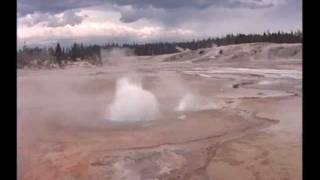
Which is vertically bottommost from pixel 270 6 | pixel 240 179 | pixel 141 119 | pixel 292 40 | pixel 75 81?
pixel 240 179

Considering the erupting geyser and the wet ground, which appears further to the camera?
the erupting geyser

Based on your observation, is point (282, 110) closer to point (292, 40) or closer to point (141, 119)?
point (292, 40)

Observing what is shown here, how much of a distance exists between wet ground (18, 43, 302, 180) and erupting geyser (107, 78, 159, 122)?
0.07 ft

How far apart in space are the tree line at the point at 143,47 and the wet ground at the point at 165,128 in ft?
0.11

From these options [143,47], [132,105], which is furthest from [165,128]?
[143,47]

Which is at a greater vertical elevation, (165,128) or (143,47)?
(143,47)

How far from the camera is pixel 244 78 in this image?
1.32 metres

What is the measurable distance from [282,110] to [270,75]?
18 cm

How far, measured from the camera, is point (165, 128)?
115 centimetres

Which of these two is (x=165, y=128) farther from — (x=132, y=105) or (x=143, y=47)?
(x=143, y=47)

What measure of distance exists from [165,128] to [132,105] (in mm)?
129

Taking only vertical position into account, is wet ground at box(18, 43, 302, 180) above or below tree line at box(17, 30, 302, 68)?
below

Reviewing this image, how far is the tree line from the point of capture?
1.10 meters
